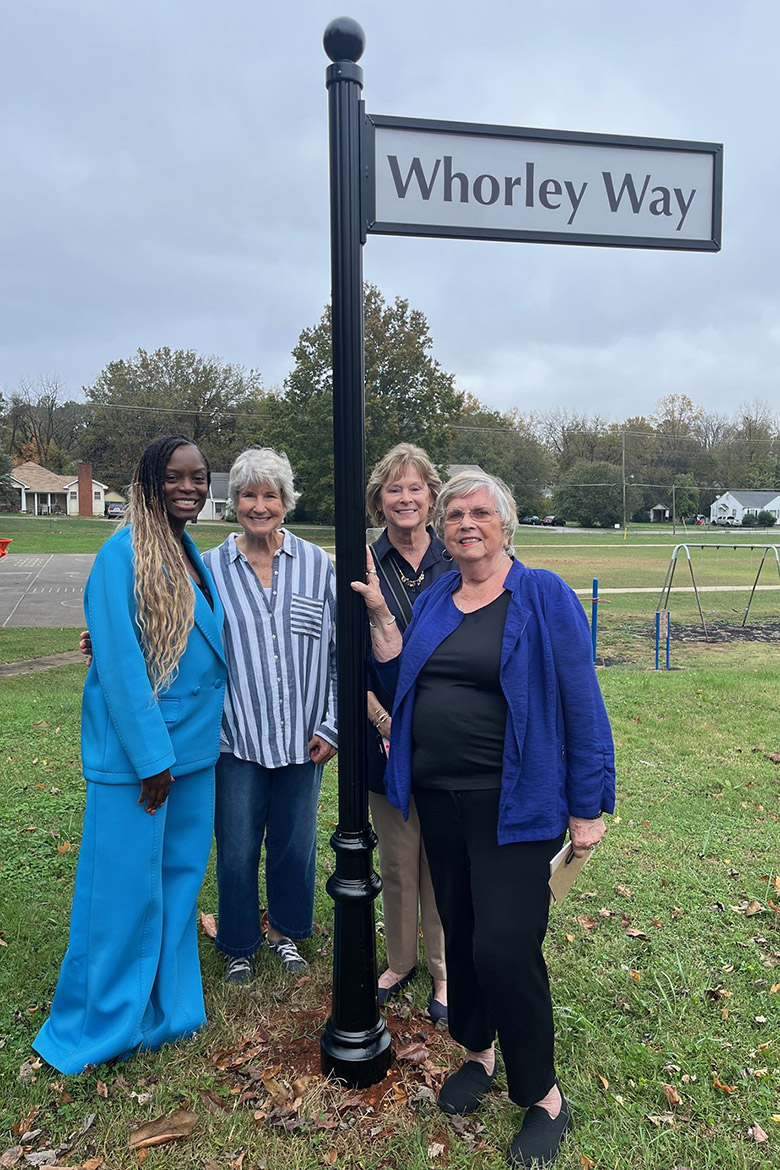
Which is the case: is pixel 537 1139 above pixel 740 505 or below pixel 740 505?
below

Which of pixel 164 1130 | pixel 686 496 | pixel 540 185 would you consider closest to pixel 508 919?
pixel 164 1130

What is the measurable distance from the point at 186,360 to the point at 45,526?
2387 cm

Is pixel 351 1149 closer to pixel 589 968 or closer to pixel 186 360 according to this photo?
pixel 589 968

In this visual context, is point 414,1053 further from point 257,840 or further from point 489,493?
point 489,493

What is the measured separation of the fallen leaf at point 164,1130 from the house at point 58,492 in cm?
6929

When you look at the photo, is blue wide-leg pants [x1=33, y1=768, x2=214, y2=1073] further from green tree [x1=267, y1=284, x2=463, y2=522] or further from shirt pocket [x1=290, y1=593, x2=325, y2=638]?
green tree [x1=267, y1=284, x2=463, y2=522]

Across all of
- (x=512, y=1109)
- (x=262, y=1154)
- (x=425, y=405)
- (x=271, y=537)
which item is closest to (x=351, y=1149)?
(x=262, y=1154)

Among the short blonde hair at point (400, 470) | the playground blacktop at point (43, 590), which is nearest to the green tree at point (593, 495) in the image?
the playground blacktop at point (43, 590)

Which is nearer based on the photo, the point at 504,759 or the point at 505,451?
the point at 504,759

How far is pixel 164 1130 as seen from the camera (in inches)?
102

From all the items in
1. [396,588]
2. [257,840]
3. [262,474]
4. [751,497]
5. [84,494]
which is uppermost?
[84,494]

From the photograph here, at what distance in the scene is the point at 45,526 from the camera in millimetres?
50469

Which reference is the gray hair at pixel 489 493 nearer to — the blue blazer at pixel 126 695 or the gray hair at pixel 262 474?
the gray hair at pixel 262 474

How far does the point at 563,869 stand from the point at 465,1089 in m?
0.83
